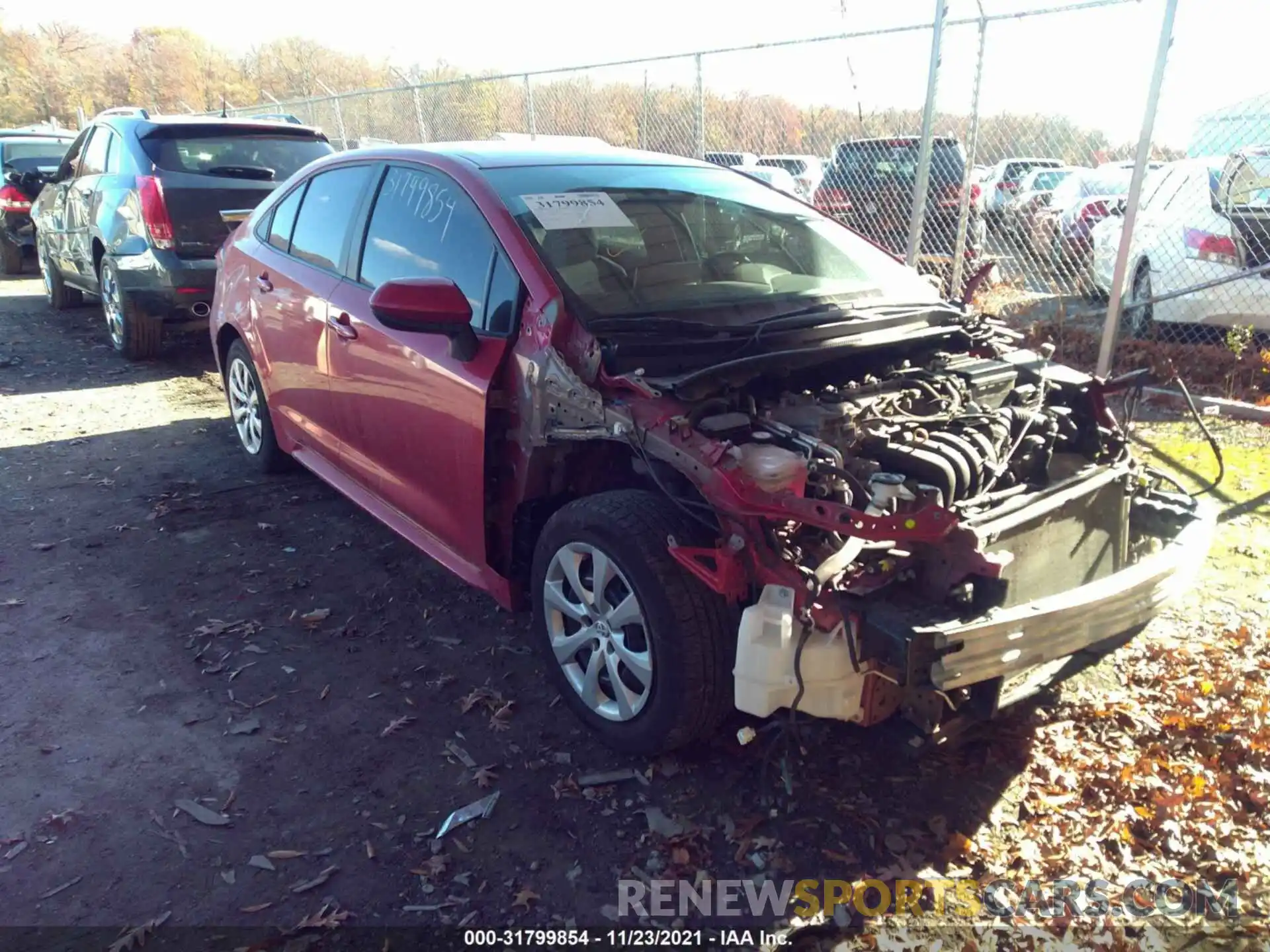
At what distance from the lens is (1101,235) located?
28.1 feet

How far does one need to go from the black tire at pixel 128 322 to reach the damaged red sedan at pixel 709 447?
4264 millimetres

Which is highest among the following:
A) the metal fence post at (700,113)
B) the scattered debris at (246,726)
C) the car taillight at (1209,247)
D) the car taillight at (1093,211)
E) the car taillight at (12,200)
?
the metal fence post at (700,113)

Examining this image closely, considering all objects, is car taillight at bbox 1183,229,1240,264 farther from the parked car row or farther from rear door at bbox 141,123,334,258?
rear door at bbox 141,123,334,258

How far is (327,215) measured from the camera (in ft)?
14.4

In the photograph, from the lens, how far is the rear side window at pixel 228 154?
7.54 metres

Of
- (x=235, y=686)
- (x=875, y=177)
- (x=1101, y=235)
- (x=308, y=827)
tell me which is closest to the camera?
(x=308, y=827)

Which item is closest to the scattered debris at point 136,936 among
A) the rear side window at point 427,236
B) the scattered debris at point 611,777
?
the scattered debris at point 611,777

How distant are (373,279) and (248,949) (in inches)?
99.4

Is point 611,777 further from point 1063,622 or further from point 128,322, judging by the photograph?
point 128,322

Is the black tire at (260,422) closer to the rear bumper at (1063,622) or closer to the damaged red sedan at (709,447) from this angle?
the damaged red sedan at (709,447)

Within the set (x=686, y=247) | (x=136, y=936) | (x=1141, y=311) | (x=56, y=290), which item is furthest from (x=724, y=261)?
(x=56, y=290)

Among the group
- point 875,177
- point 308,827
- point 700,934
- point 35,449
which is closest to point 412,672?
point 308,827

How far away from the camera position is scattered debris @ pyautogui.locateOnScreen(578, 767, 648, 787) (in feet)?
9.70

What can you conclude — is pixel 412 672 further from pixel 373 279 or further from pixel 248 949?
pixel 373 279
